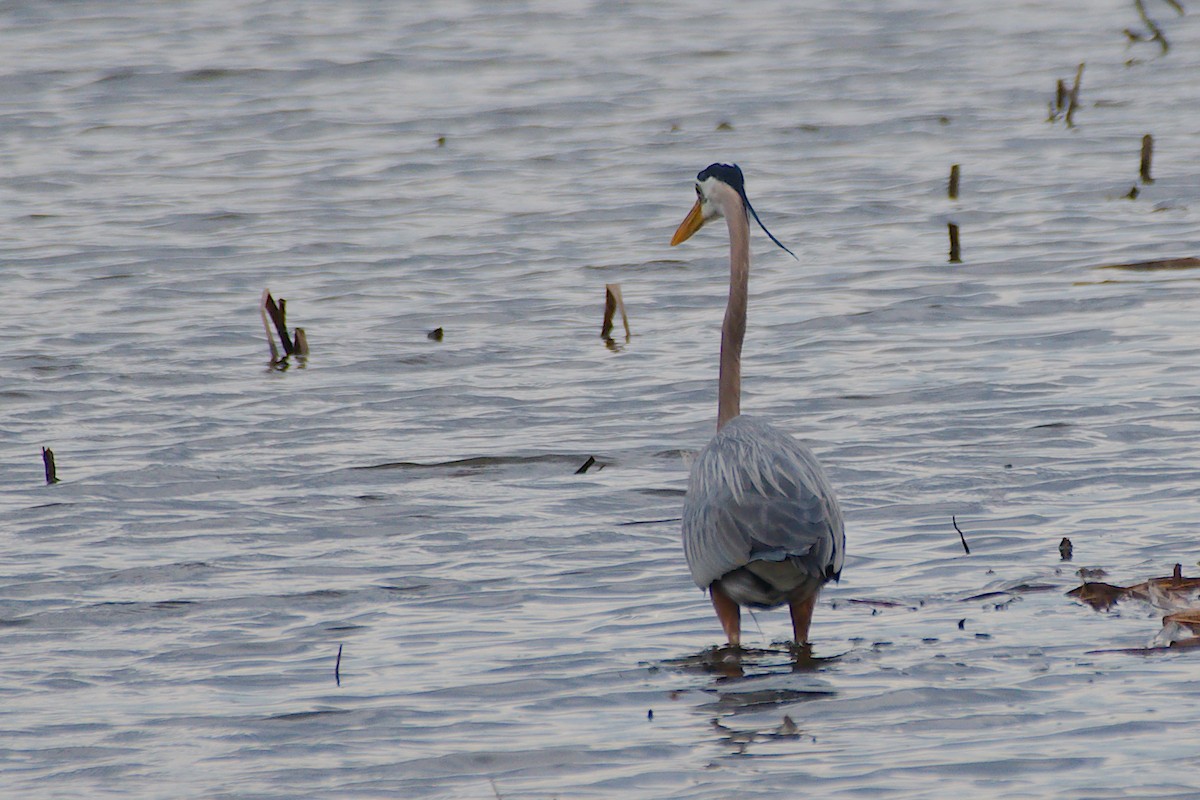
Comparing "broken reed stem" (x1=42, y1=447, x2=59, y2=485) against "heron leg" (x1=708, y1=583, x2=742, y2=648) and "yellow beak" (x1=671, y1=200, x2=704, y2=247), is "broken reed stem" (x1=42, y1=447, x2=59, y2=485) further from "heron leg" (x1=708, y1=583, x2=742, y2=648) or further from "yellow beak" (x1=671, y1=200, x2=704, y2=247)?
"heron leg" (x1=708, y1=583, x2=742, y2=648)

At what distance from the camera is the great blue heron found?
6324mm

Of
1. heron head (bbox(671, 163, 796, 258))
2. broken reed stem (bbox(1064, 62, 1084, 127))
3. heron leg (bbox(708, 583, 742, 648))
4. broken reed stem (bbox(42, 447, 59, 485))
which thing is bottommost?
heron leg (bbox(708, 583, 742, 648))

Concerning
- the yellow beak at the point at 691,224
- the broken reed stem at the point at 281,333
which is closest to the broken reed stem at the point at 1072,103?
the broken reed stem at the point at 281,333

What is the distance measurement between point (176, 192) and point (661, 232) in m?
4.83

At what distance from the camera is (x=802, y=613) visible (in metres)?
6.42

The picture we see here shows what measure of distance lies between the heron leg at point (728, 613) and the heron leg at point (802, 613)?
190 millimetres

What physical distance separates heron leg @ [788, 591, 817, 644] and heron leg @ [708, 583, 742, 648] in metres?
0.19

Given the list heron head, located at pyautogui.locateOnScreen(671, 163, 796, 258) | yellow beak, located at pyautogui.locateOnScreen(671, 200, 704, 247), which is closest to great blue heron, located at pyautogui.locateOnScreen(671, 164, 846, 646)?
heron head, located at pyautogui.locateOnScreen(671, 163, 796, 258)

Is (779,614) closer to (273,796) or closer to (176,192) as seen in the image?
(273,796)

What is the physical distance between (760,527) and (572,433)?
133 inches

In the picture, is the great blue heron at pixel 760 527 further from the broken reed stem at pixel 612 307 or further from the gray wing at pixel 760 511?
the broken reed stem at pixel 612 307

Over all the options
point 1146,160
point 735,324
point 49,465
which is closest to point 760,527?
point 735,324

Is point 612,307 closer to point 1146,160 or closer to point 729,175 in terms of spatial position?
point 729,175

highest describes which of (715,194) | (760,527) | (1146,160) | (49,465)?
(715,194)
